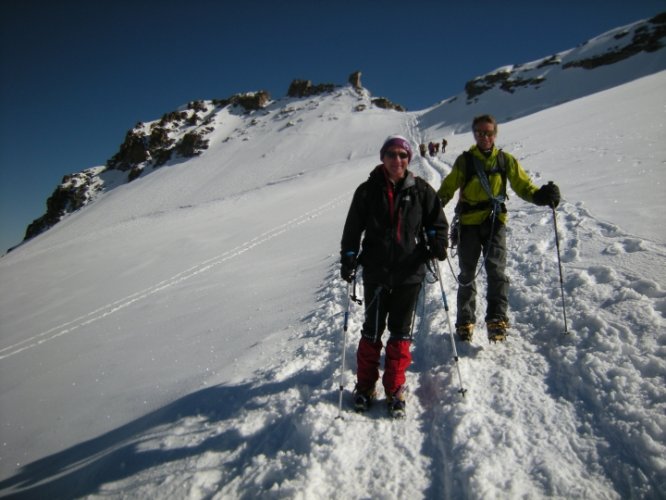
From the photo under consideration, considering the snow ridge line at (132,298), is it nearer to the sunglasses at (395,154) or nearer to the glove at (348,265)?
the glove at (348,265)

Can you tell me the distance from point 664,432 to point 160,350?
19.0 ft

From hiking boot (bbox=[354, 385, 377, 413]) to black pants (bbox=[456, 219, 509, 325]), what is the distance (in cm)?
132

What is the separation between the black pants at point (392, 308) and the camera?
9.40ft

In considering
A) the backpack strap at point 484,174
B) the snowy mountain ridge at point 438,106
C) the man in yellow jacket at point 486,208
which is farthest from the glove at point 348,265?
the snowy mountain ridge at point 438,106

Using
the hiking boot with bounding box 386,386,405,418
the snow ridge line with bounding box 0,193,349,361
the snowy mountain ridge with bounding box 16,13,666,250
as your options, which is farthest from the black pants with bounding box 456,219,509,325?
the snowy mountain ridge with bounding box 16,13,666,250

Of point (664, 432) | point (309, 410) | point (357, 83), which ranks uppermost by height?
point (357, 83)

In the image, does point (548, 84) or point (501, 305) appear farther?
point (548, 84)

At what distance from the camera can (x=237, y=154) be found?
59688mm

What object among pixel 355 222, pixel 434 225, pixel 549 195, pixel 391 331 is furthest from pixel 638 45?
pixel 391 331

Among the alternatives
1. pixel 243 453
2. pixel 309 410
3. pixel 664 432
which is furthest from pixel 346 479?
pixel 664 432

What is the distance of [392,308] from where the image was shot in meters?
2.92

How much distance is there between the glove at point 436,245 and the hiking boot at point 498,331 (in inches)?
50.1

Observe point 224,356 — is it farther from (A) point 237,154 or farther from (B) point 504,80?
(B) point 504,80

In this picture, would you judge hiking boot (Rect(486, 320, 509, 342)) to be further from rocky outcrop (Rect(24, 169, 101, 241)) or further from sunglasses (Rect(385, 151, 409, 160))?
rocky outcrop (Rect(24, 169, 101, 241))
